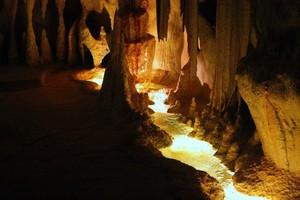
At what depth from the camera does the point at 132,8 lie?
1117 centimetres

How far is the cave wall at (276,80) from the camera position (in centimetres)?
556

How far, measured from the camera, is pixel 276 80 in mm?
5672

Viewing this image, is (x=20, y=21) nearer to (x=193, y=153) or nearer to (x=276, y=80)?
(x=193, y=153)

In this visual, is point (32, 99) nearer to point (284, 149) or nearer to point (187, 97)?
point (187, 97)

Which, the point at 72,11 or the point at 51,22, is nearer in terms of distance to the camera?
the point at 51,22

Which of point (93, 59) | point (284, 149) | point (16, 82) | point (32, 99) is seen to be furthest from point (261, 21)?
point (93, 59)

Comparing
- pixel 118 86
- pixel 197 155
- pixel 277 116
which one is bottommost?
pixel 197 155

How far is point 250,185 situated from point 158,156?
150 centimetres

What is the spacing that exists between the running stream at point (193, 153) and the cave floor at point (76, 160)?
1017 millimetres

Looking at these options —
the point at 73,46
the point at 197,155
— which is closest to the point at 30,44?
the point at 73,46

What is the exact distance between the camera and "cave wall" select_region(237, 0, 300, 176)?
18.2ft

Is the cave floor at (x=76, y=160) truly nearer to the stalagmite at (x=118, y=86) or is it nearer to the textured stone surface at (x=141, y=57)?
the stalagmite at (x=118, y=86)

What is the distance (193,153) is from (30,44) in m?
6.76

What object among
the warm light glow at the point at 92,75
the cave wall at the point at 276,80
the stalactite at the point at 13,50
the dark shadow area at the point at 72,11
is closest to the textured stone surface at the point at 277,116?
the cave wall at the point at 276,80
